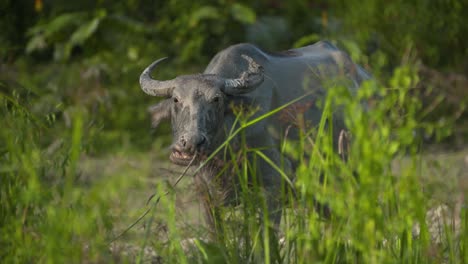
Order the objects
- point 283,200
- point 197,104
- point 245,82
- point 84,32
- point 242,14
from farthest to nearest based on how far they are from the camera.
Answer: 1. point 242,14
2. point 84,32
3. point 245,82
4. point 197,104
5. point 283,200

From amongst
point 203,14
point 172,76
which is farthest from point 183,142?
point 203,14

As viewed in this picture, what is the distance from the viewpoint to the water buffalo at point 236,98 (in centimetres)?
450

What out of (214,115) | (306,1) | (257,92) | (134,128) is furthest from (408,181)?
(306,1)

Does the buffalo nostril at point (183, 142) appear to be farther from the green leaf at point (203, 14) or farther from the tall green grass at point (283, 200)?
the green leaf at point (203, 14)

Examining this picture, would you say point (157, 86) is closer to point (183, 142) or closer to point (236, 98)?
point (236, 98)

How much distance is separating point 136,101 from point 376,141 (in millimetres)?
8338

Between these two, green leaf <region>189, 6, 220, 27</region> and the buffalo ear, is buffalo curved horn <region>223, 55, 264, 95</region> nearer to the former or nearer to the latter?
the buffalo ear

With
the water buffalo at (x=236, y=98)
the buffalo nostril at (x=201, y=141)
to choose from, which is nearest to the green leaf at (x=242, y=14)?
the water buffalo at (x=236, y=98)

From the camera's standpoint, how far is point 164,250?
3.37 meters

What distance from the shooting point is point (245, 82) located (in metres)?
5.01

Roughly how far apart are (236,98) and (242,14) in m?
6.40

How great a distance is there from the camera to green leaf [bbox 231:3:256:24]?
11.1 m

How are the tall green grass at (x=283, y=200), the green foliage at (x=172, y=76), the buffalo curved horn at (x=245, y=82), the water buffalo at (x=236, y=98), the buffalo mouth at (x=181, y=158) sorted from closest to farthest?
the tall green grass at (x=283, y=200) < the green foliage at (x=172, y=76) < the buffalo mouth at (x=181, y=158) < the water buffalo at (x=236, y=98) < the buffalo curved horn at (x=245, y=82)

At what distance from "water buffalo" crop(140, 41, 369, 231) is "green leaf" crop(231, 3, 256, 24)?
5.27 m
